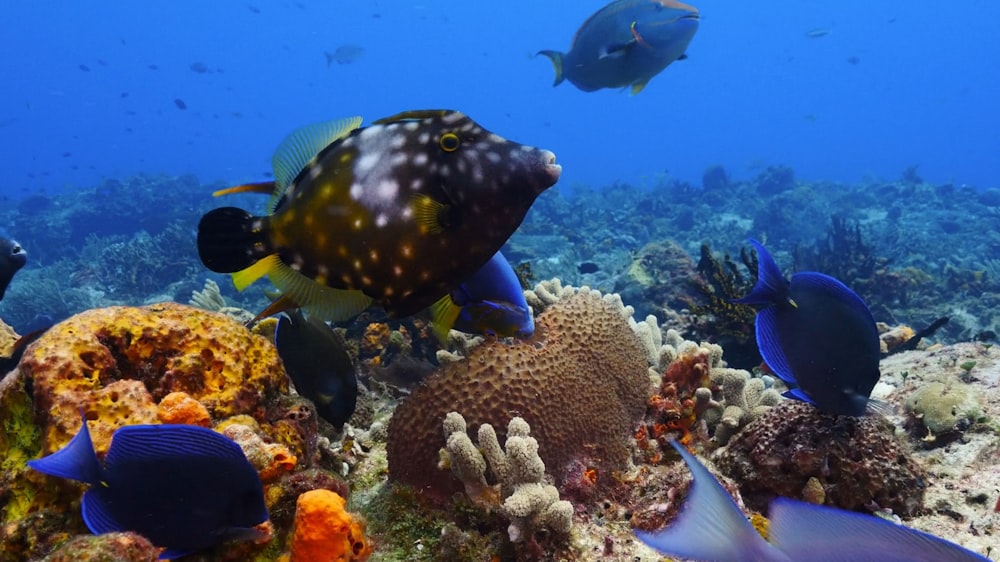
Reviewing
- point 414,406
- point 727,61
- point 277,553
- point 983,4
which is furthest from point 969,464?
point 983,4

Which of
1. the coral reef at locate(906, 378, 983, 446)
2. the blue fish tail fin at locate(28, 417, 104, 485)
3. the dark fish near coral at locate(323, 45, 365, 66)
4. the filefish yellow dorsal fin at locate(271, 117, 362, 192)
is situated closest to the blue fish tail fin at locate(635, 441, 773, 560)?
the filefish yellow dorsal fin at locate(271, 117, 362, 192)

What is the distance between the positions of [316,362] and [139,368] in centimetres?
84

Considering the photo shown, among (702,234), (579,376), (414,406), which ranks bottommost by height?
(702,234)

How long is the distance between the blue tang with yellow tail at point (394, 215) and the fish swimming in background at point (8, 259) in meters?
3.30

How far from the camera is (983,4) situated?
167 meters

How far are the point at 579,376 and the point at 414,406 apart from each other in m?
0.92

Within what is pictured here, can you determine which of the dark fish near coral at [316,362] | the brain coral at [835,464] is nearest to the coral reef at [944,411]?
the brain coral at [835,464]

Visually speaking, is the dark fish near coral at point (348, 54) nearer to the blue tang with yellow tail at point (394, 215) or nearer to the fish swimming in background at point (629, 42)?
the fish swimming in background at point (629, 42)

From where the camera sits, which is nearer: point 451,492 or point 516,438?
point 516,438

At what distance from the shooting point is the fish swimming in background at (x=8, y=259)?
3574 millimetres

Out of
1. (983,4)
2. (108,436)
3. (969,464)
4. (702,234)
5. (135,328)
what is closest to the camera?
(108,436)

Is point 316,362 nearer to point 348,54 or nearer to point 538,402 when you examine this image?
point 538,402

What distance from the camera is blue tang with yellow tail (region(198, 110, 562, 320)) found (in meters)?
1.26

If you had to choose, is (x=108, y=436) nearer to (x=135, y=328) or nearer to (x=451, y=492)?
(x=135, y=328)
